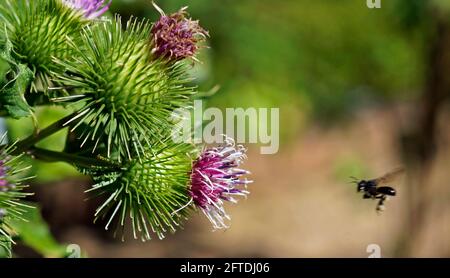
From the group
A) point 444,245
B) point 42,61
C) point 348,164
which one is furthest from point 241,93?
point 42,61

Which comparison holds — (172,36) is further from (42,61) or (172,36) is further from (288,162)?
(288,162)

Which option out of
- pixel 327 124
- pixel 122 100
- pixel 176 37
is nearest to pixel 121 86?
pixel 122 100

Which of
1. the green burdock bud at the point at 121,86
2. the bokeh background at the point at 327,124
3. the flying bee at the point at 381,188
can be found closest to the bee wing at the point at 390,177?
the flying bee at the point at 381,188

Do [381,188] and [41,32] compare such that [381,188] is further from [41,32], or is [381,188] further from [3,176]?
[3,176]

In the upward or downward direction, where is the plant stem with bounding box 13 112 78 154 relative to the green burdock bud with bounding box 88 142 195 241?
upward

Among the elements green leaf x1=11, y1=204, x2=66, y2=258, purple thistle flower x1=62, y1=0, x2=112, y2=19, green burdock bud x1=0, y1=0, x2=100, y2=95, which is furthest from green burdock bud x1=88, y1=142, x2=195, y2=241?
green leaf x1=11, y1=204, x2=66, y2=258

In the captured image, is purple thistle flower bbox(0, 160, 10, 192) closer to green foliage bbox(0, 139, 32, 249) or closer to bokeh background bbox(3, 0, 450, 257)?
green foliage bbox(0, 139, 32, 249)

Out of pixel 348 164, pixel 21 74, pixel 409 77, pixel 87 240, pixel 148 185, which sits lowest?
pixel 148 185
